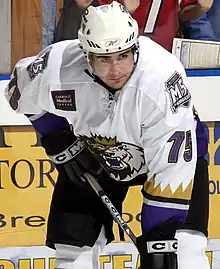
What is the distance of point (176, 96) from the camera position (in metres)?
1.82

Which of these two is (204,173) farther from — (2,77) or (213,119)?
(2,77)

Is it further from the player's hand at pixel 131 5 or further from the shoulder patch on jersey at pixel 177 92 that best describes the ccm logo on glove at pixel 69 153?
the player's hand at pixel 131 5

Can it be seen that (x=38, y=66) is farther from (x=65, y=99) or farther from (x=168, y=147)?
(x=168, y=147)

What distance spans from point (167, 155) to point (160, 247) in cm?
25

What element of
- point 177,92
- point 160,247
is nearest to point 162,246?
point 160,247

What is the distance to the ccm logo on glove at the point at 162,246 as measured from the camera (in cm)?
193

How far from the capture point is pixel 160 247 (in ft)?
6.38

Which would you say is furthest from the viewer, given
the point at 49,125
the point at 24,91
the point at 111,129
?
the point at 49,125

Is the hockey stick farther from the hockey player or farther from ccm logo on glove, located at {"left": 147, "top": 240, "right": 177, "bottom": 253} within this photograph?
ccm logo on glove, located at {"left": 147, "top": 240, "right": 177, "bottom": 253}

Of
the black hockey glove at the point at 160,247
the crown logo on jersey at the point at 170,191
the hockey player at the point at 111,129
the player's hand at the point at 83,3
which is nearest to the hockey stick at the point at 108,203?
the hockey player at the point at 111,129

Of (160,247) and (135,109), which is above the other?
(135,109)

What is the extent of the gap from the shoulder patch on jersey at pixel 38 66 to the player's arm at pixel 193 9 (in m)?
0.81

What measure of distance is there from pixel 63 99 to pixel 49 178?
0.79 metres

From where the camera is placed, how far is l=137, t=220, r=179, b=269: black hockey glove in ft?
6.30
